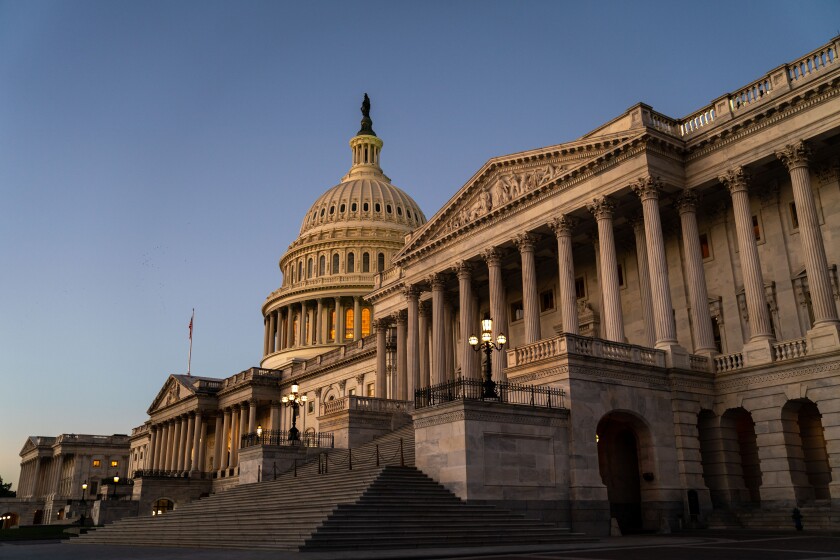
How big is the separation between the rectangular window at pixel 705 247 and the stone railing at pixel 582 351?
9101mm

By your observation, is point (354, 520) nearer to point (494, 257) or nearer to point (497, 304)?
point (497, 304)

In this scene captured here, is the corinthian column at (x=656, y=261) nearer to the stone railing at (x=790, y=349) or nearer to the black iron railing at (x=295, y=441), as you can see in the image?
the stone railing at (x=790, y=349)

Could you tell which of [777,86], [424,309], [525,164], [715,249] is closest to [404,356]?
[424,309]

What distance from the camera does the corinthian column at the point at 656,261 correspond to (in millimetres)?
36219

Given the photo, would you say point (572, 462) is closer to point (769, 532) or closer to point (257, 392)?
point (769, 532)

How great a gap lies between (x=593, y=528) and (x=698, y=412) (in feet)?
27.6

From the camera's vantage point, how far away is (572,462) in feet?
99.9

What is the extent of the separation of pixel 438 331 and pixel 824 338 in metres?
24.9

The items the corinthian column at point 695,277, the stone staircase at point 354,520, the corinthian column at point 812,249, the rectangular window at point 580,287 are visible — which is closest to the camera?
the stone staircase at point 354,520

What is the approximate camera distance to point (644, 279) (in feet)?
133

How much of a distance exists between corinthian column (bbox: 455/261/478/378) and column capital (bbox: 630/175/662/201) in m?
Result: 14.4

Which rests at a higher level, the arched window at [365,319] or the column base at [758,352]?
the arched window at [365,319]

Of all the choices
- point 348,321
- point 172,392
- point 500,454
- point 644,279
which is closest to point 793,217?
point 644,279

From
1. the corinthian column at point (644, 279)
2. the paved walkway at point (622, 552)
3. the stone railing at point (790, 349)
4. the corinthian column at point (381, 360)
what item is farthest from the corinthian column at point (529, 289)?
the paved walkway at point (622, 552)
